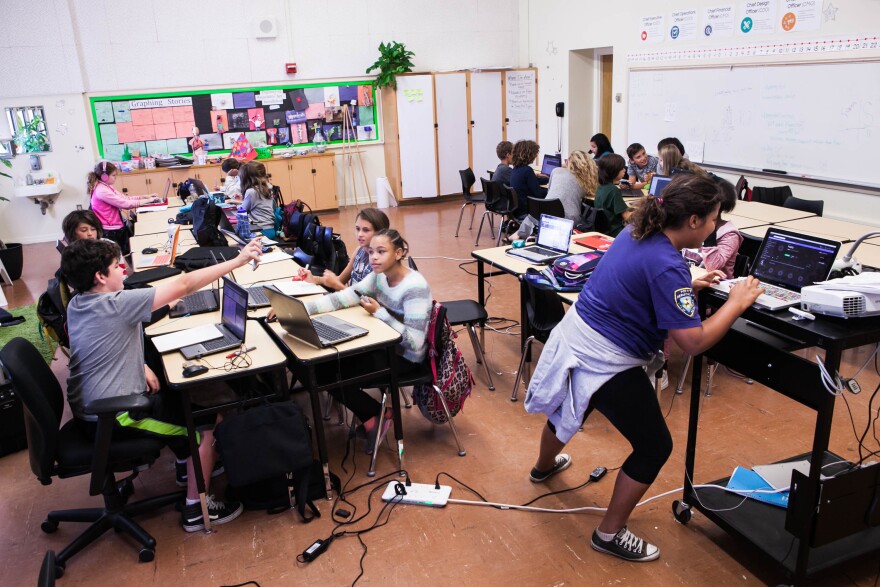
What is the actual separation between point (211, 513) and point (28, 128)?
26.6 ft

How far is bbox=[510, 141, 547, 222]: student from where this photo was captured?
7.16m

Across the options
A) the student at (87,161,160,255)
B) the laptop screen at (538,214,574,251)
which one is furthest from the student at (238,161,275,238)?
the laptop screen at (538,214,574,251)

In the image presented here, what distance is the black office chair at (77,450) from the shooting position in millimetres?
2770

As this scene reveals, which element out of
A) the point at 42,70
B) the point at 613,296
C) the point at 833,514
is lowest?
the point at 833,514

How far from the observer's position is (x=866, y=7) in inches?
230

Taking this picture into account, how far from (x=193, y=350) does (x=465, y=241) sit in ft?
17.7

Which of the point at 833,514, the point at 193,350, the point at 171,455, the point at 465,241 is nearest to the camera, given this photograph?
the point at 833,514

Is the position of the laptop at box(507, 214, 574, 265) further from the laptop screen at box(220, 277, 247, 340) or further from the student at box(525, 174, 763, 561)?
the laptop screen at box(220, 277, 247, 340)

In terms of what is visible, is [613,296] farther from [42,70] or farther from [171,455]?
[42,70]

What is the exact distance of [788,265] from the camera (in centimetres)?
283

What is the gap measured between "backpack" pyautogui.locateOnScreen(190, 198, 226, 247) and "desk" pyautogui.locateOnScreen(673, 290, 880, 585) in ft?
12.6

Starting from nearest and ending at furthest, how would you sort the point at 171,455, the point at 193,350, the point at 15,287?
the point at 193,350 → the point at 171,455 → the point at 15,287

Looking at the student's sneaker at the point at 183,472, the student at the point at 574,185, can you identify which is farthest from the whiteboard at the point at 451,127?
the student's sneaker at the point at 183,472

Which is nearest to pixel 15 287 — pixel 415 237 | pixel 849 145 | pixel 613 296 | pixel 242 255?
pixel 415 237
